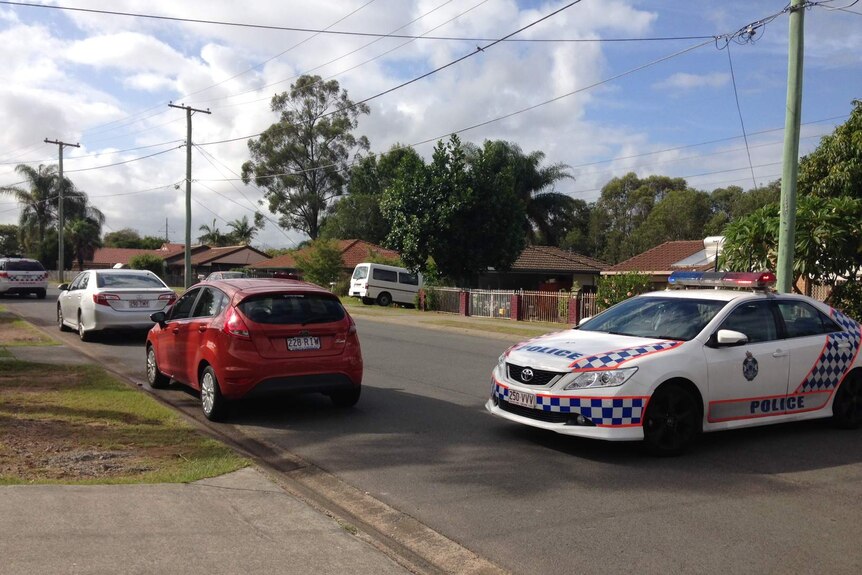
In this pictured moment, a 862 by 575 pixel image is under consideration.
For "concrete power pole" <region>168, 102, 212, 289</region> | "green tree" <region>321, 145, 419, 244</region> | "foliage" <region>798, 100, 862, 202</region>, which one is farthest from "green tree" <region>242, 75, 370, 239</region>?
"foliage" <region>798, 100, 862, 202</region>

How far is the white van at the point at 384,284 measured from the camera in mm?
38250

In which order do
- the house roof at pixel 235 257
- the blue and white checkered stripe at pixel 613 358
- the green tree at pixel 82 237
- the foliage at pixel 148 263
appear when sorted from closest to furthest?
the blue and white checkered stripe at pixel 613 358, the foliage at pixel 148 263, the green tree at pixel 82 237, the house roof at pixel 235 257

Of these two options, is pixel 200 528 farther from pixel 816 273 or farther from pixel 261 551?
pixel 816 273

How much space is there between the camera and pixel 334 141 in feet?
207

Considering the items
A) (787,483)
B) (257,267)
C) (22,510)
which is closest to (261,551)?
(22,510)

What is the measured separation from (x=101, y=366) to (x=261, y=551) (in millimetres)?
8524

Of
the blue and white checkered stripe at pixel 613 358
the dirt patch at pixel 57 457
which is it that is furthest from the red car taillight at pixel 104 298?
the blue and white checkered stripe at pixel 613 358

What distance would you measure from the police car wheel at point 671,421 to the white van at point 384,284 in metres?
31.2

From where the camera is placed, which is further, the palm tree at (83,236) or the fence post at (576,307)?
the palm tree at (83,236)

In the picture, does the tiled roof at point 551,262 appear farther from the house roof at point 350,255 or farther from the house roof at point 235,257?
the house roof at point 235,257

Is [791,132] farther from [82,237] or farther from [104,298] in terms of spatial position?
[82,237]

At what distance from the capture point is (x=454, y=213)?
34.0m

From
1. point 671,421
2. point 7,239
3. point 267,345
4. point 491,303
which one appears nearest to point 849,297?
point 671,421

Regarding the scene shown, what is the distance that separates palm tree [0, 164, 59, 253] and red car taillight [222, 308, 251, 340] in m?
66.1
